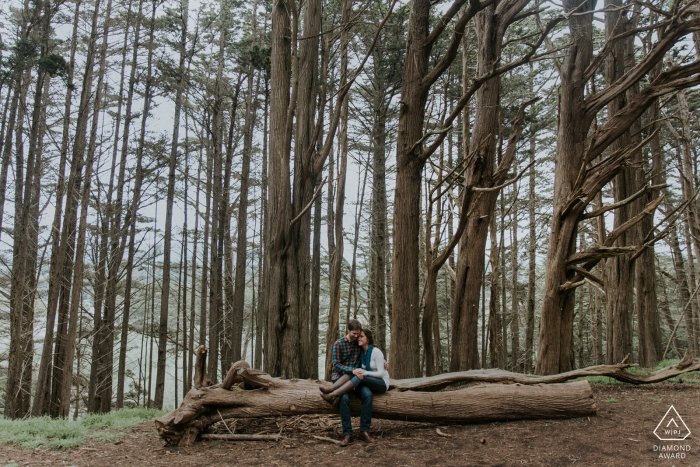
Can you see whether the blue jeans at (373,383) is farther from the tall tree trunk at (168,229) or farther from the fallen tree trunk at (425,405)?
the tall tree trunk at (168,229)

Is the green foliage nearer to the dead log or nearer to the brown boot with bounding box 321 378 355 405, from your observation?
the brown boot with bounding box 321 378 355 405

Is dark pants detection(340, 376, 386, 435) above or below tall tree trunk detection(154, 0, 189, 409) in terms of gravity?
below

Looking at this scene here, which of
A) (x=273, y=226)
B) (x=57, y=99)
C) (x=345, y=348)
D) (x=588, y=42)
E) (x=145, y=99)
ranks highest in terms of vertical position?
(x=57, y=99)

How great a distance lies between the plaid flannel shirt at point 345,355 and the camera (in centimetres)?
540

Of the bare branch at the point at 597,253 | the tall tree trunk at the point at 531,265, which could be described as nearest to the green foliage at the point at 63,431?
the bare branch at the point at 597,253

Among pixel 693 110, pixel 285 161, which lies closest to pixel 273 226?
pixel 285 161

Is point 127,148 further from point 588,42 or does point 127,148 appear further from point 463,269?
point 588,42

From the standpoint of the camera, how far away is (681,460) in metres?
4.01

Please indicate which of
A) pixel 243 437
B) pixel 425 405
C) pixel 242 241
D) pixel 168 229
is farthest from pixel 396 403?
pixel 168 229

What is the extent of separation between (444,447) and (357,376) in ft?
3.92

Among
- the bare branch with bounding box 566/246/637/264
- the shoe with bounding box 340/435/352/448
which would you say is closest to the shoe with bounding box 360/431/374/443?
the shoe with bounding box 340/435/352/448

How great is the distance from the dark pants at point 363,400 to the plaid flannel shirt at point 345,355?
23 cm

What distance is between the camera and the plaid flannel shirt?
5.40m

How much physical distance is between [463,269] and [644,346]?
6.43 m
